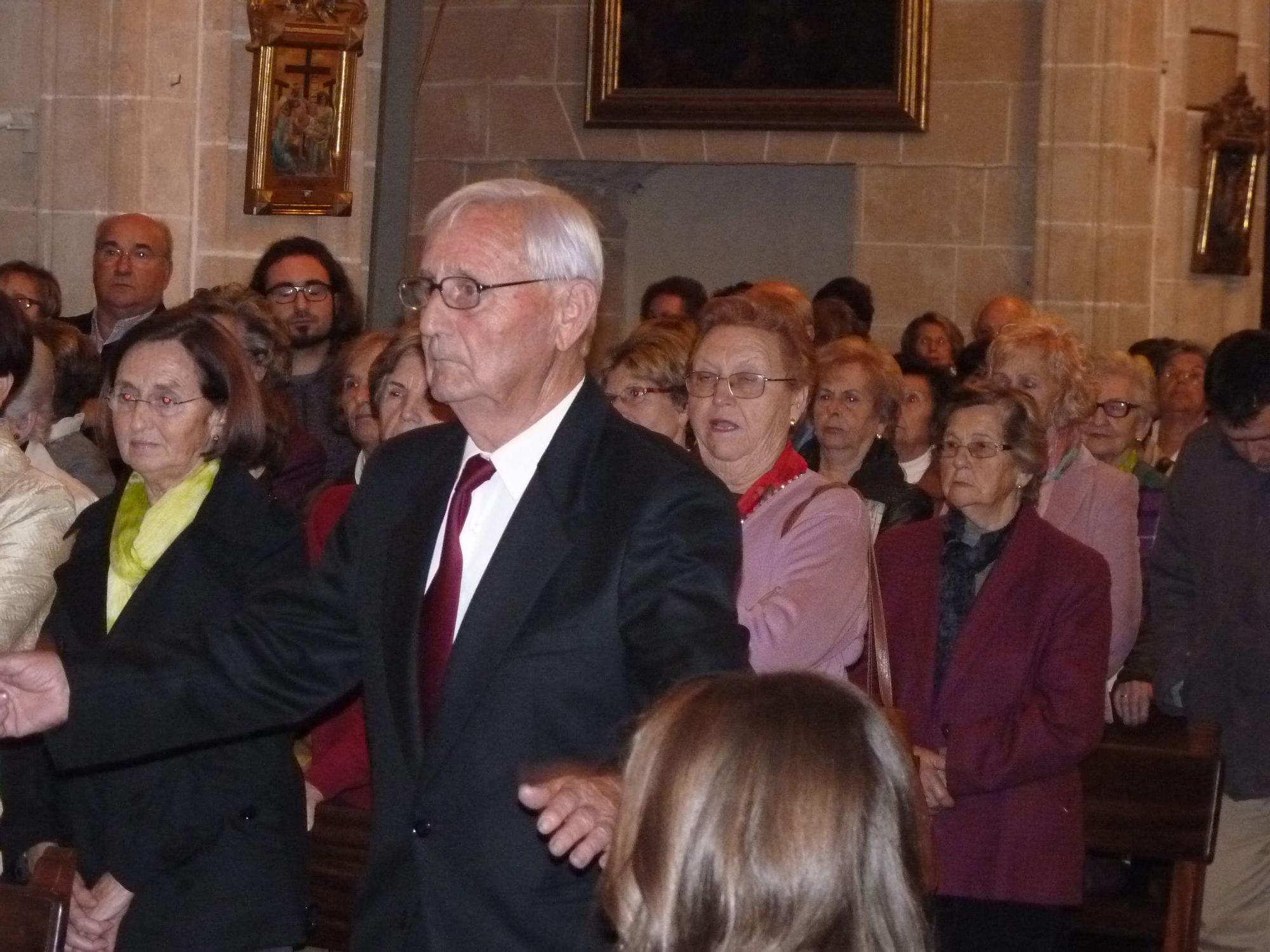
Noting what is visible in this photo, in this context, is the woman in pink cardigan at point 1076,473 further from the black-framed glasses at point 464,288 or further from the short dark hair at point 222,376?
the black-framed glasses at point 464,288

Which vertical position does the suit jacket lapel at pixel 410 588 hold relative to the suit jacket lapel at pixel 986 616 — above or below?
above

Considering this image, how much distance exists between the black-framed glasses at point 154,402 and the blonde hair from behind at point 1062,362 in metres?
2.77

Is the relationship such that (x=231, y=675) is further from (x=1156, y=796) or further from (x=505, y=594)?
(x=1156, y=796)

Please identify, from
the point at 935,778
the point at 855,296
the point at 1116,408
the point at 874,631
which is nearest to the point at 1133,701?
the point at 935,778

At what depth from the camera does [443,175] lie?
1192 centimetres

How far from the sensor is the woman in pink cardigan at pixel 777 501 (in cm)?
379

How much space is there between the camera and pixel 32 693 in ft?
9.07

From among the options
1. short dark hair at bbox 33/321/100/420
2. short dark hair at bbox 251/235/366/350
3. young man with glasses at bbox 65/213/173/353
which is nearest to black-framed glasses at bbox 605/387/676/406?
short dark hair at bbox 33/321/100/420

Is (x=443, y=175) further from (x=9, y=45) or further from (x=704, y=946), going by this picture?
(x=704, y=946)

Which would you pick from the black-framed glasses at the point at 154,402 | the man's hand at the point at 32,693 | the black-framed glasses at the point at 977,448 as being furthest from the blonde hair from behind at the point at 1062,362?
the man's hand at the point at 32,693

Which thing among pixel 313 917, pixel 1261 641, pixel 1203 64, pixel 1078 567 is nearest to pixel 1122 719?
pixel 1261 641

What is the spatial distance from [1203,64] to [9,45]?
6.52 m

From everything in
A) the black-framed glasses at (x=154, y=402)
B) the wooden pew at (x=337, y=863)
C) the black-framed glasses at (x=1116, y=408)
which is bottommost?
the wooden pew at (x=337, y=863)

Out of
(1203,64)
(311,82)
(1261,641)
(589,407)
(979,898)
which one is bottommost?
(979,898)
